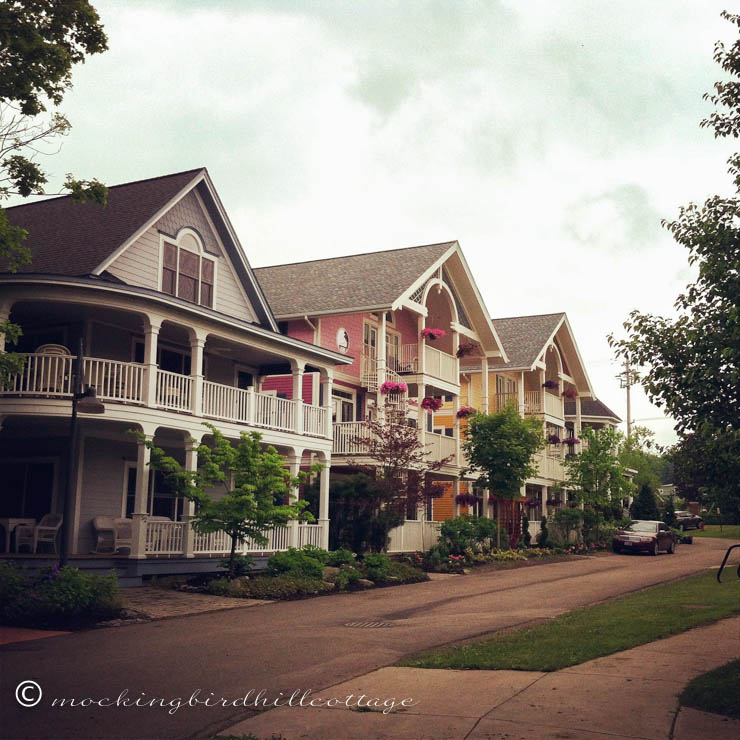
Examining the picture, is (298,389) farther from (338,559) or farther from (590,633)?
(590,633)

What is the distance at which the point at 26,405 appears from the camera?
18.9 metres

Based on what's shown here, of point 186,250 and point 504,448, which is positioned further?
point 504,448

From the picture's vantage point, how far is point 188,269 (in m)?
24.2

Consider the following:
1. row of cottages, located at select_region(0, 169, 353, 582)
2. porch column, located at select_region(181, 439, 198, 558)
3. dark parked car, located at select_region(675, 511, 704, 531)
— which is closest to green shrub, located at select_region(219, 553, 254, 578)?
row of cottages, located at select_region(0, 169, 353, 582)

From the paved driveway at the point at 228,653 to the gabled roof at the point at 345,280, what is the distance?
12.4 metres

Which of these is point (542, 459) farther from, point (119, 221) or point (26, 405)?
point (26, 405)

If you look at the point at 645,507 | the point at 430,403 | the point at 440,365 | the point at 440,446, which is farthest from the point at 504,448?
the point at 645,507

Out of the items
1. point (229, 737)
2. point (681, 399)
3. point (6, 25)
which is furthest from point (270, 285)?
point (229, 737)

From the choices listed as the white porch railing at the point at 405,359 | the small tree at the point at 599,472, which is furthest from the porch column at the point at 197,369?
the small tree at the point at 599,472

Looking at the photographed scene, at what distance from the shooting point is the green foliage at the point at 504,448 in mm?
32156

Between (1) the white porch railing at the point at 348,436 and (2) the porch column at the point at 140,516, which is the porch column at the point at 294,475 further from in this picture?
(2) the porch column at the point at 140,516

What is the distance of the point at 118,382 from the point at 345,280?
44.5ft

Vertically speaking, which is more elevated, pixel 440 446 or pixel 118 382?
pixel 118 382

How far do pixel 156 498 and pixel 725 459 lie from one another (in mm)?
17084
